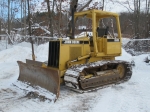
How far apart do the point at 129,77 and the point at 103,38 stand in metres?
1.94

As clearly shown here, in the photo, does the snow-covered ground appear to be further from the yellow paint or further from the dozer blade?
the yellow paint

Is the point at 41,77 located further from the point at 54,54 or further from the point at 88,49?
the point at 88,49

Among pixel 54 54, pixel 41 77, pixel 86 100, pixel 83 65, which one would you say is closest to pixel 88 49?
pixel 83 65

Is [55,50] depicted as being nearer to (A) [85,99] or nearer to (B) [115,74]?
(A) [85,99]

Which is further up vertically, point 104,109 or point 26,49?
point 26,49

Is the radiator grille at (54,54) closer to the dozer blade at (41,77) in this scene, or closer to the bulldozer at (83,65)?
the bulldozer at (83,65)

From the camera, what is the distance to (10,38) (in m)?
18.3

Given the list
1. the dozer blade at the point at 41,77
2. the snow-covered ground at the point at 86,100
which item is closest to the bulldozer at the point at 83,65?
the dozer blade at the point at 41,77

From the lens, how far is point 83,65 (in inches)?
276

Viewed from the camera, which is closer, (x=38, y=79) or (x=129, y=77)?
(x=38, y=79)

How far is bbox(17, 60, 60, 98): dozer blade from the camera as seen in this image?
618 centimetres

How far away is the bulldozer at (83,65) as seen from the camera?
669cm

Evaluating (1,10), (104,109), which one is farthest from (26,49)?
(1,10)

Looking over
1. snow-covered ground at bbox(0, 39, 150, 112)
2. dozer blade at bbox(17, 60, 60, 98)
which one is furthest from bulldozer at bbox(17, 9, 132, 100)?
snow-covered ground at bbox(0, 39, 150, 112)
